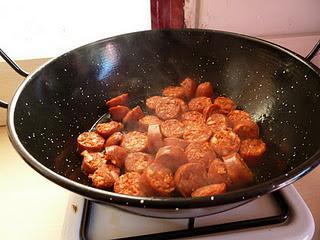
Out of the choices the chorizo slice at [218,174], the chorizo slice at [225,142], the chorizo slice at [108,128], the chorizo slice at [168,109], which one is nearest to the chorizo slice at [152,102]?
the chorizo slice at [168,109]

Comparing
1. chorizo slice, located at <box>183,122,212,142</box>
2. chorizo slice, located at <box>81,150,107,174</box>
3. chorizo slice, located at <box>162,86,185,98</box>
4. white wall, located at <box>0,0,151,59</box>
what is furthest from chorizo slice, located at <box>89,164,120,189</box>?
white wall, located at <box>0,0,151,59</box>

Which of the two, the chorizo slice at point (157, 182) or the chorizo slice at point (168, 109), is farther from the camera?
the chorizo slice at point (168, 109)

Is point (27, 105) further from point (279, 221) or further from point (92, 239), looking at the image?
point (279, 221)

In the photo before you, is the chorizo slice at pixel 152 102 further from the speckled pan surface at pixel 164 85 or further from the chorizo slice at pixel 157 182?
the chorizo slice at pixel 157 182

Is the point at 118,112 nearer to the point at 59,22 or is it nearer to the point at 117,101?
the point at 117,101

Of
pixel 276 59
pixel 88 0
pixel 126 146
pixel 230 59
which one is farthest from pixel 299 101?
pixel 88 0
